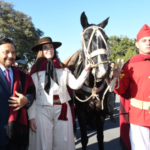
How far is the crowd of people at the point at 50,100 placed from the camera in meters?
1.78

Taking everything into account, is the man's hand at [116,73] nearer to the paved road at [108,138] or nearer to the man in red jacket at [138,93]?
the man in red jacket at [138,93]

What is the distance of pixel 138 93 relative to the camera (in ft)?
6.66

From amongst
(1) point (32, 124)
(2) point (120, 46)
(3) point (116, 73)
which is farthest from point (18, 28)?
(2) point (120, 46)

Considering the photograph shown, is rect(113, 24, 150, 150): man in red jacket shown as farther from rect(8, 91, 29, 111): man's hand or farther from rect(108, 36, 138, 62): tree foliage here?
rect(108, 36, 138, 62): tree foliage

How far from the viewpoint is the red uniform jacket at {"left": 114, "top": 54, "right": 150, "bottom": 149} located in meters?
1.98

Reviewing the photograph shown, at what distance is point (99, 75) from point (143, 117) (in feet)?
2.65

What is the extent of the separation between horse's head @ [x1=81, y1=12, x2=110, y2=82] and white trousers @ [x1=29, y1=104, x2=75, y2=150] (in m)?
0.82

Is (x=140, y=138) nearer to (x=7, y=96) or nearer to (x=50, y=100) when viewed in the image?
(x=50, y=100)

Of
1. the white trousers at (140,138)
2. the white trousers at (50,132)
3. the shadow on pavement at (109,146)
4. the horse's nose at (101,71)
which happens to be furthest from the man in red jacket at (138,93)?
the shadow on pavement at (109,146)

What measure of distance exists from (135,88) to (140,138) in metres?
0.66

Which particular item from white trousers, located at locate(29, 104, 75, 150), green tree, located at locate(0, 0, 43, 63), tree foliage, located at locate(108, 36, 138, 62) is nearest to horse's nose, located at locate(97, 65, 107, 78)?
white trousers, located at locate(29, 104, 75, 150)

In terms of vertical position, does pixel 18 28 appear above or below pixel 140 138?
above

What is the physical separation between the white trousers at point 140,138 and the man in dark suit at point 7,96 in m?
1.48

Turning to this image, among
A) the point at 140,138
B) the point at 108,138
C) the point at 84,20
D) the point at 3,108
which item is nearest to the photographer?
the point at 3,108
